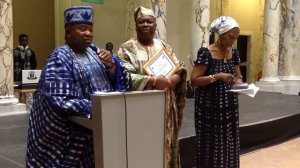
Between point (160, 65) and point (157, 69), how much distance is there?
0.03 m

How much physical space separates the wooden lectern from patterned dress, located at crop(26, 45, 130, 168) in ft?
0.35

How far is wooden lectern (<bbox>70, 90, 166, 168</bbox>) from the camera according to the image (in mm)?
1626

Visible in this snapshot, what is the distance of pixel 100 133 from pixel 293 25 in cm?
1215

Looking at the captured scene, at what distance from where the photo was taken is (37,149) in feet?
6.40

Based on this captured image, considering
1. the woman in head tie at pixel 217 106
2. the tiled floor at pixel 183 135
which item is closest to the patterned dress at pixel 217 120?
the woman in head tie at pixel 217 106

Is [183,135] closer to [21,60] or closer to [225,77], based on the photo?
[225,77]

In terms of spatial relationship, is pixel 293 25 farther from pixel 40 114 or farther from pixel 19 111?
pixel 40 114

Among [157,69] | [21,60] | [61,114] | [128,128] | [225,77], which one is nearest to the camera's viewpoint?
[128,128]

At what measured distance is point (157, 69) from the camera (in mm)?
2697

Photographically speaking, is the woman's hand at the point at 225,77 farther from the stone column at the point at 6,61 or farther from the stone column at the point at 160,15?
the stone column at the point at 160,15

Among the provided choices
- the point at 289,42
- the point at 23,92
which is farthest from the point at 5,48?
the point at 289,42

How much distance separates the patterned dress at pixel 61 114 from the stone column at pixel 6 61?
203 inches

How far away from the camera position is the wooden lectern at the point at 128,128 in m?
1.63

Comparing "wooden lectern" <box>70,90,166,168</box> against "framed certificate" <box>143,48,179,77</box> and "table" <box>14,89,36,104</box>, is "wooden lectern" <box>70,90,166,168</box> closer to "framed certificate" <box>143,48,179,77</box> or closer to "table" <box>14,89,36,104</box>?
"framed certificate" <box>143,48,179,77</box>
